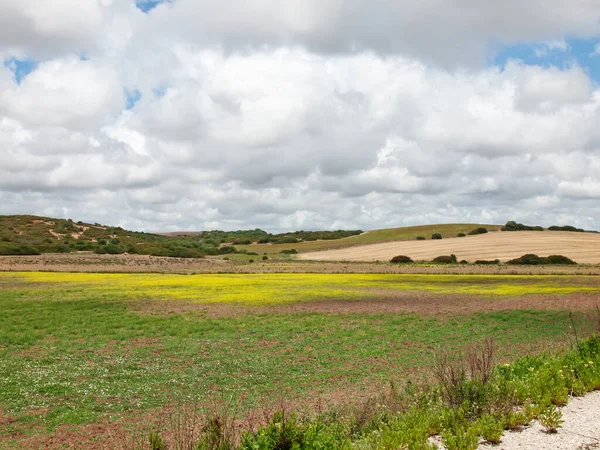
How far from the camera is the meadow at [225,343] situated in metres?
14.2

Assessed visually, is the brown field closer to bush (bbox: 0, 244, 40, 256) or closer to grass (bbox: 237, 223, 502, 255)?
bush (bbox: 0, 244, 40, 256)

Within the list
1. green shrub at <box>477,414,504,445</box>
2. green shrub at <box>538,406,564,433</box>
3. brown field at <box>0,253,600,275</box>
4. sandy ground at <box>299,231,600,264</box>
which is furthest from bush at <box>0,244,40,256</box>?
green shrub at <box>538,406,564,433</box>

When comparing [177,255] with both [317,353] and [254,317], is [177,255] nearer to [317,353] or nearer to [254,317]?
[254,317]

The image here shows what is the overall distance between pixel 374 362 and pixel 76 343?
1247cm

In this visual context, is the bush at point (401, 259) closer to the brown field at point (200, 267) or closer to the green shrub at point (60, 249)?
the brown field at point (200, 267)

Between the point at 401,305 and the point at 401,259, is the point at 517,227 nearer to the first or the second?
the point at 401,259

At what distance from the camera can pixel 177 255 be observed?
109 meters

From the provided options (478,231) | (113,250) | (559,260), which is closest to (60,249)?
(113,250)

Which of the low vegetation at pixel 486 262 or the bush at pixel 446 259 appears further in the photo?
the bush at pixel 446 259

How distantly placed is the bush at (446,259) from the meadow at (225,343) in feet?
149

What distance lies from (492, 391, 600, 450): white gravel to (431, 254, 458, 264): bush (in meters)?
80.6

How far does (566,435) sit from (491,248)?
95337 millimetres

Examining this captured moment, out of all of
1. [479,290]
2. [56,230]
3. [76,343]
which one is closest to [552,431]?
[76,343]

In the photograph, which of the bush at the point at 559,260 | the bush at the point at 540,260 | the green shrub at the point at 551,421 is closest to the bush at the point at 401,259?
the bush at the point at 540,260
